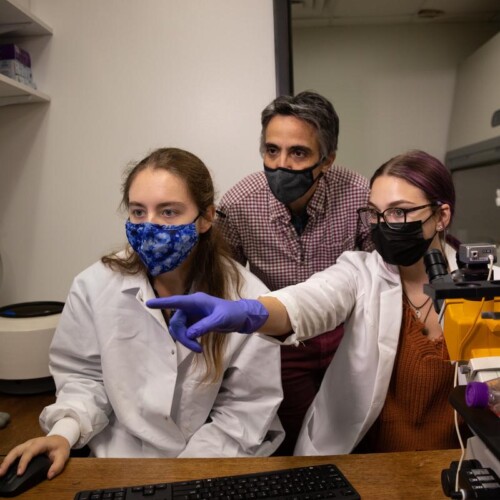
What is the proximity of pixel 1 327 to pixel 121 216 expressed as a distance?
0.69m

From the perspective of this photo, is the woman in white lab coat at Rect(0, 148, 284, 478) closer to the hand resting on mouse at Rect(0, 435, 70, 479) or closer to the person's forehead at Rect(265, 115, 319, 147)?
the hand resting on mouse at Rect(0, 435, 70, 479)

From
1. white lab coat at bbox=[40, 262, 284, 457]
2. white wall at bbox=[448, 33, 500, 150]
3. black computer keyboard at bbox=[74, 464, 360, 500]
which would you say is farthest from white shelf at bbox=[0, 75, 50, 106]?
white wall at bbox=[448, 33, 500, 150]

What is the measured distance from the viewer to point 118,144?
2070 mm

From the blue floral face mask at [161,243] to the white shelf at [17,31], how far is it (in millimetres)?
941

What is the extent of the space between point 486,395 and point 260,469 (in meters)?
0.43

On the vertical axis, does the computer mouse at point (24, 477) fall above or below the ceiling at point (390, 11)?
below

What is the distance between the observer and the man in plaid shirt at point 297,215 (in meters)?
1.48

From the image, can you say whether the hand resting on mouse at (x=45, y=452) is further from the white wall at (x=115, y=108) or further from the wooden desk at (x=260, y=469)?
the white wall at (x=115, y=108)

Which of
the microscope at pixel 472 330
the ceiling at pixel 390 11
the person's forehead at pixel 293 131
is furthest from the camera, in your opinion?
the ceiling at pixel 390 11

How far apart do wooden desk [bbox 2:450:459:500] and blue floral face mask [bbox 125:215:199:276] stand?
1.49ft

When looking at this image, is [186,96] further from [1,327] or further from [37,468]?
[37,468]

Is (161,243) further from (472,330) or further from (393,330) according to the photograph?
(472,330)

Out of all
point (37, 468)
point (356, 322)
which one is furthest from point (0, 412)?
point (356, 322)

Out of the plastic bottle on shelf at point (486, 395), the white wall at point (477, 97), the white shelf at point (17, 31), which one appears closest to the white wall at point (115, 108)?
the white shelf at point (17, 31)
